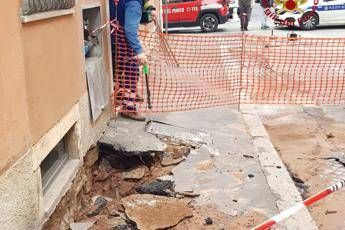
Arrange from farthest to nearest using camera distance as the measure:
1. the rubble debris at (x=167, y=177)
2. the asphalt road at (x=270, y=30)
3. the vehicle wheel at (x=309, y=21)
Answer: the vehicle wheel at (x=309, y=21), the asphalt road at (x=270, y=30), the rubble debris at (x=167, y=177)

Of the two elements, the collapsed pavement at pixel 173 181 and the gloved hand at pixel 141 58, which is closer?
the collapsed pavement at pixel 173 181

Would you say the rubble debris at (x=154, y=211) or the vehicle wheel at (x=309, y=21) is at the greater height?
the rubble debris at (x=154, y=211)

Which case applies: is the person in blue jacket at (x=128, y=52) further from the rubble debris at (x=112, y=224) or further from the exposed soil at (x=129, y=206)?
the rubble debris at (x=112, y=224)

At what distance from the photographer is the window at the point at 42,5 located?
3418mm

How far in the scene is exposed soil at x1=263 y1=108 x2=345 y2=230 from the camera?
5.02m

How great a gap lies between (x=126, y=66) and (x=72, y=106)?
8.12ft

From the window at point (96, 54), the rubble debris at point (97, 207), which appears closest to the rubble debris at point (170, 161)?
the window at point (96, 54)

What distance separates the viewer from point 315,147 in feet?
22.7

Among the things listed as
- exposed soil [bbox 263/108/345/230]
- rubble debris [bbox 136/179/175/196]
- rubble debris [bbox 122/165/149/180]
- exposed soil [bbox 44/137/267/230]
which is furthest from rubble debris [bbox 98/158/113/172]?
exposed soil [bbox 263/108/345/230]

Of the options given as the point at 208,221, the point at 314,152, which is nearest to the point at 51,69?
the point at 208,221

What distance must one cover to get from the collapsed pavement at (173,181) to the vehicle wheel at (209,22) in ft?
57.3

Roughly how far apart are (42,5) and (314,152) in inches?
167

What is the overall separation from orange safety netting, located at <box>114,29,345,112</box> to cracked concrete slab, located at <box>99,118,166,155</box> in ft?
2.03

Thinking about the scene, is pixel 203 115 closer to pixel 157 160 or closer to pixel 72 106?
pixel 157 160
